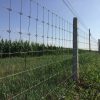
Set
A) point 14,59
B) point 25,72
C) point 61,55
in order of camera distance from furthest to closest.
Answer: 1. point 61,55
2. point 25,72
3. point 14,59

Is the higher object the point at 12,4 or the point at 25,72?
the point at 12,4

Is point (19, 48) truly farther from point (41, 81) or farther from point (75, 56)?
point (75, 56)

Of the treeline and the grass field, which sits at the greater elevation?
the treeline

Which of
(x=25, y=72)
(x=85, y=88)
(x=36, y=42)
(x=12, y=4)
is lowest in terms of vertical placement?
(x=85, y=88)

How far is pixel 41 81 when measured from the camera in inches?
233

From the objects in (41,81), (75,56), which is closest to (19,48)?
(41,81)

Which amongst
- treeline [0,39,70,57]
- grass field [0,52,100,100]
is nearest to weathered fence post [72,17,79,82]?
grass field [0,52,100,100]

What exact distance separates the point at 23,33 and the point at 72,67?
17.7ft

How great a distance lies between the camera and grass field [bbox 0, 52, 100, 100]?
186 inches

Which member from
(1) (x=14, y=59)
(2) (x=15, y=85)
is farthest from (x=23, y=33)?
(2) (x=15, y=85)

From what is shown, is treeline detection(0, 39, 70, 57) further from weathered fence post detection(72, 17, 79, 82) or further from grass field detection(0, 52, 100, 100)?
weathered fence post detection(72, 17, 79, 82)

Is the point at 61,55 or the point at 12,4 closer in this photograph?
the point at 12,4

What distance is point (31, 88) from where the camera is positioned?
5215mm

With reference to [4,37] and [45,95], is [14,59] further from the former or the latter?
[45,95]
